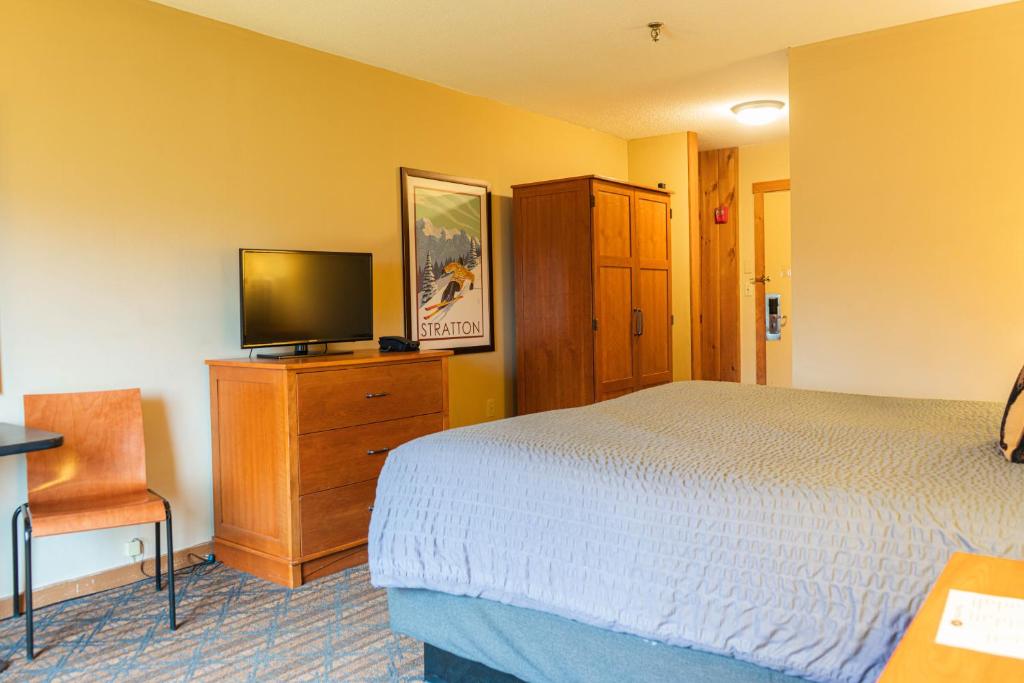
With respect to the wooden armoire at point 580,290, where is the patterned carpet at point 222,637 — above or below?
below

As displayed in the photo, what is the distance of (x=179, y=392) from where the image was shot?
11.1ft

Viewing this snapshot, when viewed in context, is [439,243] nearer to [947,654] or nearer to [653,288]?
[653,288]

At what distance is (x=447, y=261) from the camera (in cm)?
476

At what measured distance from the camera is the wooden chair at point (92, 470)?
2.65m

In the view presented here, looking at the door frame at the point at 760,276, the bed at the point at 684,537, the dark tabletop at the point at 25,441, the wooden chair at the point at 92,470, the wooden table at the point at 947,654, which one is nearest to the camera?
the wooden table at the point at 947,654

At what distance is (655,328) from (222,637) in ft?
12.2

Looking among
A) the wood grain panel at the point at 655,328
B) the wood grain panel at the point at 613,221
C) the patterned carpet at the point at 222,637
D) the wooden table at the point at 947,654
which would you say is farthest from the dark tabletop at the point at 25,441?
the wood grain panel at the point at 655,328

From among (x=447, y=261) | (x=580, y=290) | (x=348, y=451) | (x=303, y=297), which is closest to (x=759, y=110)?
(x=580, y=290)

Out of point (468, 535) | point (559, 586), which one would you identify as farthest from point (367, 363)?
point (559, 586)

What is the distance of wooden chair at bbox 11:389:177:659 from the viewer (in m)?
2.65

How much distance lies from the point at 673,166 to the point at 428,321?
2.72 m

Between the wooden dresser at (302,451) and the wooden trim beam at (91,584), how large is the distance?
287mm

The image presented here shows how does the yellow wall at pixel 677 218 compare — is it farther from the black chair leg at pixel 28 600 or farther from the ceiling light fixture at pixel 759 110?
the black chair leg at pixel 28 600

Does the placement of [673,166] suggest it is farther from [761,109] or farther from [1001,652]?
[1001,652]
